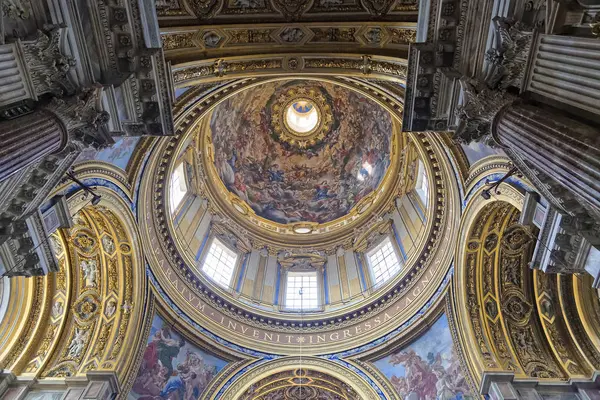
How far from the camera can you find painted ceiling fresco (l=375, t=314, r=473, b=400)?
43.3ft

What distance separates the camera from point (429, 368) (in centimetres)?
1430

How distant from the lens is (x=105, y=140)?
23.7 feet

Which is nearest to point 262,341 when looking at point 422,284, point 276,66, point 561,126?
point 422,284

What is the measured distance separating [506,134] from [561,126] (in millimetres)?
989

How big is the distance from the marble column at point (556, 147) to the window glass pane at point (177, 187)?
46.3 feet

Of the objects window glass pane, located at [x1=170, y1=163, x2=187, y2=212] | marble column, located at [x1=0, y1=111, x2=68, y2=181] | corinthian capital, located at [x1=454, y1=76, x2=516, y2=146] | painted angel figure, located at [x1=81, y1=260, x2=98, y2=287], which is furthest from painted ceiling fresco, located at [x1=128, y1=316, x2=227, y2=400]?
corinthian capital, located at [x1=454, y1=76, x2=516, y2=146]

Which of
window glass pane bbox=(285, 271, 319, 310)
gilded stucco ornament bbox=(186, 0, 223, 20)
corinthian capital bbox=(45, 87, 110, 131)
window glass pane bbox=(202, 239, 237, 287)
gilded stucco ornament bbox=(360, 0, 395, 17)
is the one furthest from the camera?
window glass pane bbox=(285, 271, 319, 310)

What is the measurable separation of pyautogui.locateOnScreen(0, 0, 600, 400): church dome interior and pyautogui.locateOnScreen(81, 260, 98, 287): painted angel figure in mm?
62

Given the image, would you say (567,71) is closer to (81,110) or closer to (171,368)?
(81,110)

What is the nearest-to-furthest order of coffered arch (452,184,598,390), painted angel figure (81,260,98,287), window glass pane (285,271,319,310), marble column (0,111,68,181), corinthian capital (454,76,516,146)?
marble column (0,111,68,181)
corinthian capital (454,76,516,146)
coffered arch (452,184,598,390)
painted angel figure (81,260,98,287)
window glass pane (285,271,319,310)

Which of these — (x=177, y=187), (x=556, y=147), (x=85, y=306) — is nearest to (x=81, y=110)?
(x=556, y=147)

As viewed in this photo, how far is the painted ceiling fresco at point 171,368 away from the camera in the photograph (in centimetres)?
1318

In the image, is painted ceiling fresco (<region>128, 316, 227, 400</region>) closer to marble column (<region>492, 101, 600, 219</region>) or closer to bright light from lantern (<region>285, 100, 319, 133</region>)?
marble column (<region>492, 101, 600, 219</region>)

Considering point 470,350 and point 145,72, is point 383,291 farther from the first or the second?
point 145,72
